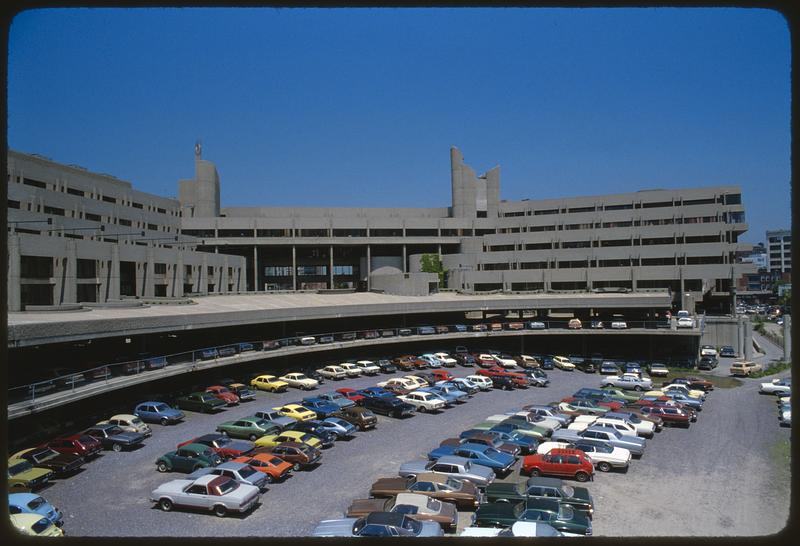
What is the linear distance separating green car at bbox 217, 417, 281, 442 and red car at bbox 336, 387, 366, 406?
5.55 meters

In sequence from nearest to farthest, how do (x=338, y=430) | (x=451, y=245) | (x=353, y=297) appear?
1. (x=338, y=430)
2. (x=353, y=297)
3. (x=451, y=245)

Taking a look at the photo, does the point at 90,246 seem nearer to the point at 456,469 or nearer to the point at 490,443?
the point at 490,443

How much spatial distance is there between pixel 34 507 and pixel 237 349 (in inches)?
637

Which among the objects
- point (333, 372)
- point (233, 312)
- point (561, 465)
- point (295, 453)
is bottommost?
point (561, 465)

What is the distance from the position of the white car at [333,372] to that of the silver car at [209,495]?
17908 mm

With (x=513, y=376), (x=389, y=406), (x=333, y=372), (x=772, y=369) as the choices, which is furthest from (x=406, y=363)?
(x=772, y=369)

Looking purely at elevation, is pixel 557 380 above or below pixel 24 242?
below

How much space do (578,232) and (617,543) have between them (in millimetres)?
63797

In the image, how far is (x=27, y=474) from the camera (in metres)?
16.5

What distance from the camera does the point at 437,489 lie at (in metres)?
16.0

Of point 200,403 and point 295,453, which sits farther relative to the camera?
point 200,403

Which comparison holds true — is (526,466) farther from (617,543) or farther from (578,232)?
(578,232)

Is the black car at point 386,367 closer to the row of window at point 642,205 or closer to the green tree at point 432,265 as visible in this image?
the green tree at point 432,265

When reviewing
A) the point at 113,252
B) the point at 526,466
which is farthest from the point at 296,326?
the point at 526,466
